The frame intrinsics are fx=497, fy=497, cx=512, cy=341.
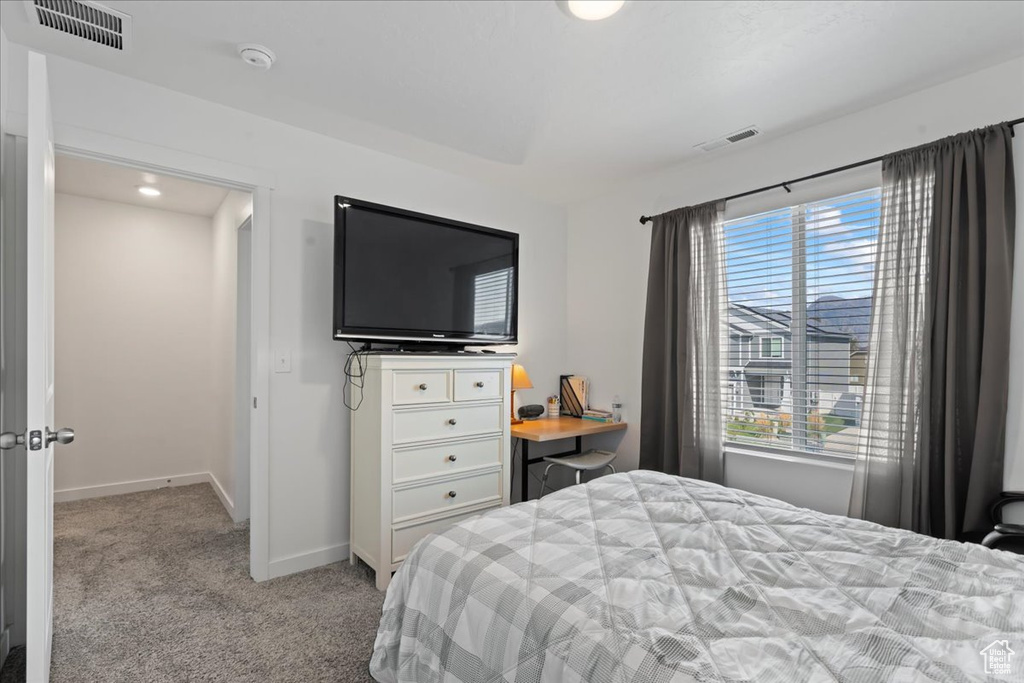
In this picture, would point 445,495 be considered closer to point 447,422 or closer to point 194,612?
point 447,422

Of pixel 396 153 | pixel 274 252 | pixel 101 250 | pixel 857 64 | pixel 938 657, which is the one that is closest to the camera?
pixel 938 657

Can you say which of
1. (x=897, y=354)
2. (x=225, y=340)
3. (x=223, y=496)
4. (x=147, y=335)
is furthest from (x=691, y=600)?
(x=147, y=335)

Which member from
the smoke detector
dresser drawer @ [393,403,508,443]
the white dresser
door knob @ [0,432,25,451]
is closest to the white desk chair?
the white dresser

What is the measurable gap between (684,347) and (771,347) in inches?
19.5

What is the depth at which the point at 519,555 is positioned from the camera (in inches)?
56.8

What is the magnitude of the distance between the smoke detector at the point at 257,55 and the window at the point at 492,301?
1565mm

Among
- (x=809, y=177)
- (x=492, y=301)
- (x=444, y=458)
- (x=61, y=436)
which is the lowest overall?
(x=444, y=458)

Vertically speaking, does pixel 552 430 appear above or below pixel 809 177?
below

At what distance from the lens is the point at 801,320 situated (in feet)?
9.16

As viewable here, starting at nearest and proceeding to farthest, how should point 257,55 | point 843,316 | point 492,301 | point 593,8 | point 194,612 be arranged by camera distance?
1. point 593,8
2. point 257,55
3. point 194,612
4. point 843,316
5. point 492,301

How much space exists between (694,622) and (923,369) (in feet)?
6.18

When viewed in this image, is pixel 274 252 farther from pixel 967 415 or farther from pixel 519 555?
pixel 967 415

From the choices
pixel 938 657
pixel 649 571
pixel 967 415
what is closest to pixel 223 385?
pixel 649 571

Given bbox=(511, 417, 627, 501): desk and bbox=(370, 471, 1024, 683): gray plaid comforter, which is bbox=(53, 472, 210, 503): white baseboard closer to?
bbox=(511, 417, 627, 501): desk
